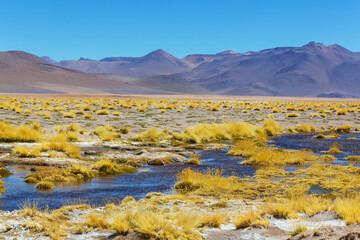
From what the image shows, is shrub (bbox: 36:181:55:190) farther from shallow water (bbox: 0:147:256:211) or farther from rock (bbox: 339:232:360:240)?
rock (bbox: 339:232:360:240)

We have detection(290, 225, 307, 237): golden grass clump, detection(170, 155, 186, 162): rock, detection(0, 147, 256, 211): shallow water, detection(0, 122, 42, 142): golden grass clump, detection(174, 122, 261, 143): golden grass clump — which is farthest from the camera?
detection(174, 122, 261, 143): golden grass clump

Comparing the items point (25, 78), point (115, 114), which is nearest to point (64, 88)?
point (25, 78)

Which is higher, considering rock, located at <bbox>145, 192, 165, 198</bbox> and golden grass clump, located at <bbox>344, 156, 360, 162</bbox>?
golden grass clump, located at <bbox>344, 156, 360, 162</bbox>

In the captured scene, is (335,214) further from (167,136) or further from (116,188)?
(167,136)

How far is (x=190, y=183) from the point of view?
11.5 metres

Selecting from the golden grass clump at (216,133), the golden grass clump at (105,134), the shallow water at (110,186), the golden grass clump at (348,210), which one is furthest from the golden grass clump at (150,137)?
the golden grass clump at (348,210)

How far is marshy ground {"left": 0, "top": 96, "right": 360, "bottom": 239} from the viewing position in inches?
290

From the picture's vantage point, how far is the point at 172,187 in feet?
38.3

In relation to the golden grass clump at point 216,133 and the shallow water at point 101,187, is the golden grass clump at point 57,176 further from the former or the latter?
the golden grass clump at point 216,133

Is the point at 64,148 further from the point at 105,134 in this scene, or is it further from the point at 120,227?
the point at 120,227

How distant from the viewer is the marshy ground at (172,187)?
736 centimetres

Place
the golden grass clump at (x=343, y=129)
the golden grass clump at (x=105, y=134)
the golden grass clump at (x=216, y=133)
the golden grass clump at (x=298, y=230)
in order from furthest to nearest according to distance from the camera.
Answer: the golden grass clump at (x=343, y=129) < the golden grass clump at (x=216, y=133) < the golden grass clump at (x=105, y=134) < the golden grass clump at (x=298, y=230)

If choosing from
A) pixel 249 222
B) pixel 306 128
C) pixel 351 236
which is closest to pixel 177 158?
pixel 249 222

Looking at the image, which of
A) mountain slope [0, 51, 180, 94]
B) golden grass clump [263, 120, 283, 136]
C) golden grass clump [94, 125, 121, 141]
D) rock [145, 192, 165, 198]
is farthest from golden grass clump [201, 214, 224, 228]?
mountain slope [0, 51, 180, 94]
